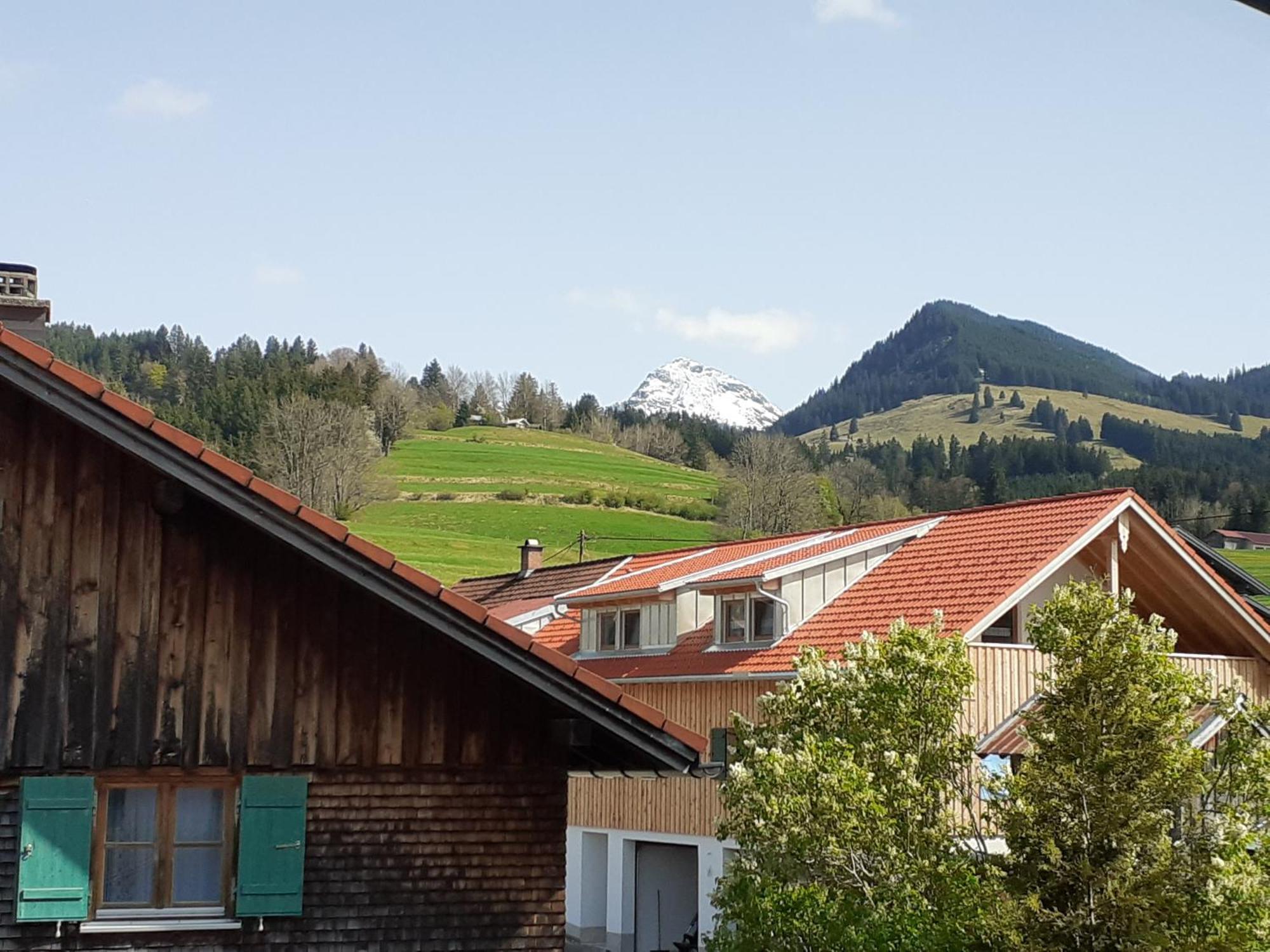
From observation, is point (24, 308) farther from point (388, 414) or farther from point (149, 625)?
point (388, 414)

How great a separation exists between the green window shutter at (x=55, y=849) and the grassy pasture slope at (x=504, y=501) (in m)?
59.7

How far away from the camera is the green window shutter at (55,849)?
11148 mm

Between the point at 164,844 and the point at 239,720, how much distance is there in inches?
42.6

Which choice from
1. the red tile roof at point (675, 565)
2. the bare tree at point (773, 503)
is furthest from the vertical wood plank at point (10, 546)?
the bare tree at point (773, 503)

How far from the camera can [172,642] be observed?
11.5 metres

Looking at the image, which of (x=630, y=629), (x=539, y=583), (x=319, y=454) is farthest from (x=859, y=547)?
(x=319, y=454)

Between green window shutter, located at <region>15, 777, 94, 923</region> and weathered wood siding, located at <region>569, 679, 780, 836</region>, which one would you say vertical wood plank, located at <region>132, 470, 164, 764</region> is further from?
weathered wood siding, located at <region>569, 679, 780, 836</region>

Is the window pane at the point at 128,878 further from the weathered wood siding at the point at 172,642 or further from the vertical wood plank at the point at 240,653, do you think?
the vertical wood plank at the point at 240,653

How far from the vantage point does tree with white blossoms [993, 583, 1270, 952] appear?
12.2 metres

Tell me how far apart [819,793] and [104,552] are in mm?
6535

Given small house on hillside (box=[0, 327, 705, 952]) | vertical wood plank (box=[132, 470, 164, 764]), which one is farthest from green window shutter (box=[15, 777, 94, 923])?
vertical wood plank (box=[132, 470, 164, 764])

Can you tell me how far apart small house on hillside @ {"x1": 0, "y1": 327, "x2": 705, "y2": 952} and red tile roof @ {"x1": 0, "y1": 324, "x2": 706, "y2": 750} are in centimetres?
2

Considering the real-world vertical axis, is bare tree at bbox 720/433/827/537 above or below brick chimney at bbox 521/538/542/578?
above

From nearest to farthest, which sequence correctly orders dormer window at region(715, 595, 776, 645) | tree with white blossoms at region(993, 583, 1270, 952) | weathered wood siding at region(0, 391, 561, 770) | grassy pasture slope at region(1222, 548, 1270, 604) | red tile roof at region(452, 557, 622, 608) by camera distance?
weathered wood siding at region(0, 391, 561, 770), tree with white blossoms at region(993, 583, 1270, 952), dormer window at region(715, 595, 776, 645), red tile roof at region(452, 557, 622, 608), grassy pasture slope at region(1222, 548, 1270, 604)
